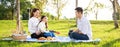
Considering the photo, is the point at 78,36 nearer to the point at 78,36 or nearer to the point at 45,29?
the point at 78,36

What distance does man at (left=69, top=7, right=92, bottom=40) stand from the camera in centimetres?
988

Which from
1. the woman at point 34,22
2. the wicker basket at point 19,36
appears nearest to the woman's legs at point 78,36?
the woman at point 34,22

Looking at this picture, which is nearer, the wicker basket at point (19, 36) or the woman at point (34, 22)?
the wicker basket at point (19, 36)

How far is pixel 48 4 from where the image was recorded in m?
36.5

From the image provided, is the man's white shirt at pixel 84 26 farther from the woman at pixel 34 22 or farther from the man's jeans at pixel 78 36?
the woman at pixel 34 22

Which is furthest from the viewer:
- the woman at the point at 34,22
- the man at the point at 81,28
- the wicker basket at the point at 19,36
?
the woman at the point at 34,22

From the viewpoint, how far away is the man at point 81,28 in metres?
9.88

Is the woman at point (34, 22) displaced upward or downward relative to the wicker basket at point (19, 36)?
upward

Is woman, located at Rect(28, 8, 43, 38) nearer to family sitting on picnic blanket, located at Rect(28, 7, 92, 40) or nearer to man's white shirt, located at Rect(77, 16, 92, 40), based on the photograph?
family sitting on picnic blanket, located at Rect(28, 7, 92, 40)

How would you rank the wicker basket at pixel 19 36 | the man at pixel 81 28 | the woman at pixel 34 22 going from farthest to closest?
1. the woman at pixel 34 22
2. the wicker basket at pixel 19 36
3. the man at pixel 81 28

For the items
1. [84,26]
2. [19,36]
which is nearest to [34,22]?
[19,36]

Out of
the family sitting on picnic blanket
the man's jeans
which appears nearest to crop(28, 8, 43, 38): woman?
the family sitting on picnic blanket

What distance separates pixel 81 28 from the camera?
1006 centimetres

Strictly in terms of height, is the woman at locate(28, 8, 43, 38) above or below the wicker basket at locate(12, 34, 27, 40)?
above
